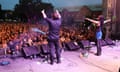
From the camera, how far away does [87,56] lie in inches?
410

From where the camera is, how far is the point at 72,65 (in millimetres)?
8852

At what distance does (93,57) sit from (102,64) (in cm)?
129

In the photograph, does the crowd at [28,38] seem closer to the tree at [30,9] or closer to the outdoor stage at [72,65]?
the outdoor stage at [72,65]

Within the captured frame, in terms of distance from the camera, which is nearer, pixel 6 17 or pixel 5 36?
pixel 5 36

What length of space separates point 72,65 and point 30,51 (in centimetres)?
221

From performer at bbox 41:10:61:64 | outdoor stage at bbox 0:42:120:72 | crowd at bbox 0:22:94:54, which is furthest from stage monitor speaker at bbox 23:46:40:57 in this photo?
performer at bbox 41:10:61:64

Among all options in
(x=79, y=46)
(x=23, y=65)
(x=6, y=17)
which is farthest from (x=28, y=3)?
(x=23, y=65)

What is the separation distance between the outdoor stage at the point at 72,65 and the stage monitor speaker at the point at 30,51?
327 mm

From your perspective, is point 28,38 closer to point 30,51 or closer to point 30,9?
point 30,51

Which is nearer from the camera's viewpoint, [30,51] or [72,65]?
[72,65]

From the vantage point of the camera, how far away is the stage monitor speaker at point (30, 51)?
10023 mm

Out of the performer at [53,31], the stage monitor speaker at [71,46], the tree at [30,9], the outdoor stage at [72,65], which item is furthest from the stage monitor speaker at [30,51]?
the tree at [30,9]

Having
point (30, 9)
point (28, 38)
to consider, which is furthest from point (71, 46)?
point (30, 9)

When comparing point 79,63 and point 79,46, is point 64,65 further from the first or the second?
point 79,46
